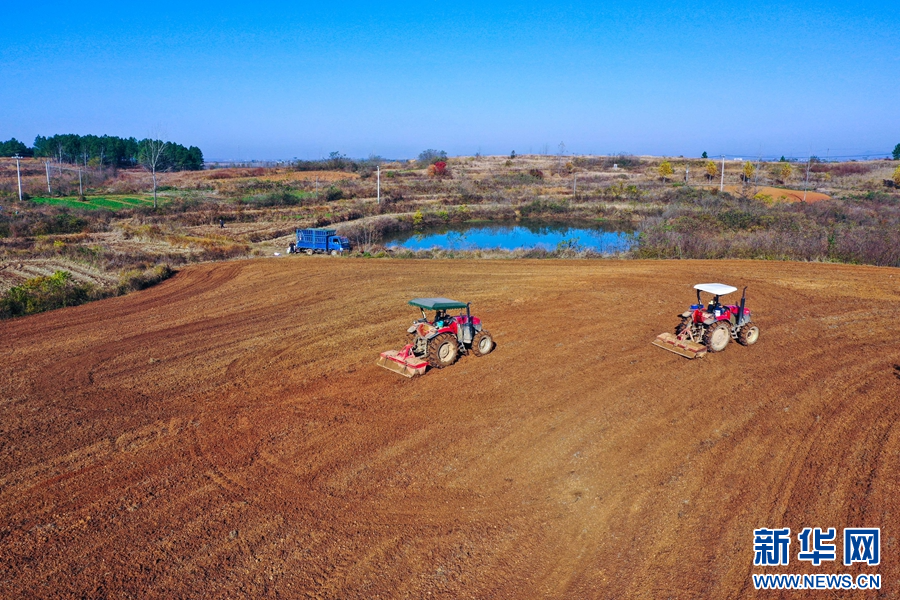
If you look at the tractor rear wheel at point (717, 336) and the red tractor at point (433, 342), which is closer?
the red tractor at point (433, 342)

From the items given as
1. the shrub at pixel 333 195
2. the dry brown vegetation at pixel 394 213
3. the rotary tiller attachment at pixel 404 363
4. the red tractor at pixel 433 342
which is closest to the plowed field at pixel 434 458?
the rotary tiller attachment at pixel 404 363

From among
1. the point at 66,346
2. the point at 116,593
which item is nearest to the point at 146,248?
the point at 66,346

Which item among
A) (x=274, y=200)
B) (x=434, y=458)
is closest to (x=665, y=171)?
(x=274, y=200)

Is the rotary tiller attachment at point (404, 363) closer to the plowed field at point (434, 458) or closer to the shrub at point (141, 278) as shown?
the plowed field at point (434, 458)

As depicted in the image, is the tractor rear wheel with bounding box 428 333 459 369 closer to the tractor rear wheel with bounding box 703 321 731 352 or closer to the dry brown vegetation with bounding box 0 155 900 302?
the tractor rear wheel with bounding box 703 321 731 352

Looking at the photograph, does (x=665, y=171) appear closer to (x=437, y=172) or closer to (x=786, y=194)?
(x=786, y=194)

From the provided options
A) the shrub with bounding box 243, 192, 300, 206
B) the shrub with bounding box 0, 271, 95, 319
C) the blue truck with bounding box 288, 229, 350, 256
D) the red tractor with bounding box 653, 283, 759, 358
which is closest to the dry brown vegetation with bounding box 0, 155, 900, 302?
the shrub with bounding box 243, 192, 300, 206

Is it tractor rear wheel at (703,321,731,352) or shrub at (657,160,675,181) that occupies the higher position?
shrub at (657,160,675,181)
